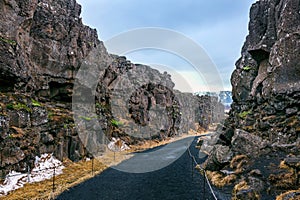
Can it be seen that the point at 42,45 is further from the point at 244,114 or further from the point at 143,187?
the point at 244,114

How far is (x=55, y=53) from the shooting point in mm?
24344

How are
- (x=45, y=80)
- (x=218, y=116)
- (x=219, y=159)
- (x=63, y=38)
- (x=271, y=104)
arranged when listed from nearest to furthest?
1. (x=219, y=159)
2. (x=271, y=104)
3. (x=45, y=80)
4. (x=63, y=38)
5. (x=218, y=116)

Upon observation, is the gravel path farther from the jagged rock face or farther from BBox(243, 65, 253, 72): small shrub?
BBox(243, 65, 253, 72): small shrub

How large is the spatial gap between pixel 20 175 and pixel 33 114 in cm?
523

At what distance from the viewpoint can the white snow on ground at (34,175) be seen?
42.1ft

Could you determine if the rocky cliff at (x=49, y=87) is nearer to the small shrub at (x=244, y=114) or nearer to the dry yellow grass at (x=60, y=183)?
the dry yellow grass at (x=60, y=183)

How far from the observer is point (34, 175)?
15.2 metres

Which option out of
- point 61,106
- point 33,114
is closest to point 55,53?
point 61,106

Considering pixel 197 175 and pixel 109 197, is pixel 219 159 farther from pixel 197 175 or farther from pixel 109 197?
pixel 109 197

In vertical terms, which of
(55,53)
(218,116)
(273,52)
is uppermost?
(55,53)

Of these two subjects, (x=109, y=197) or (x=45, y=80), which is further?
(x=45, y=80)

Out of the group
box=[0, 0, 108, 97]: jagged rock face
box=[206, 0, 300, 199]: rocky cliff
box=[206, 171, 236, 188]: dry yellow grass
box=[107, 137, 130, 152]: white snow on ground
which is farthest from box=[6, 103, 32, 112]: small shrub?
box=[107, 137, 130, 152]: white snow on ground

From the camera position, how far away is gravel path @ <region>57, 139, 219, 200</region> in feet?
42.0

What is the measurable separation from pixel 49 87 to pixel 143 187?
16148 millimetres
